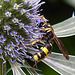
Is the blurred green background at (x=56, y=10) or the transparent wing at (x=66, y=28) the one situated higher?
the blurred green background at (x=56, y=10)

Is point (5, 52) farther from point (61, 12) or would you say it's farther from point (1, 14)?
point (61, 12)

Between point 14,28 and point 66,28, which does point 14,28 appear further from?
point 66,28

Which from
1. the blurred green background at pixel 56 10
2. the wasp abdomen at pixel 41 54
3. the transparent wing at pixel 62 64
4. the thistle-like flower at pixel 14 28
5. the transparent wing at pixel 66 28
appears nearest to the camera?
the wasp abdomen at pixel 41 54

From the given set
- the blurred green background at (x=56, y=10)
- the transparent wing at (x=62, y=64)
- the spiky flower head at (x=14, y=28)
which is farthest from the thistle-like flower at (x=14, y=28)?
the blurred green background at (x=56, y=10)

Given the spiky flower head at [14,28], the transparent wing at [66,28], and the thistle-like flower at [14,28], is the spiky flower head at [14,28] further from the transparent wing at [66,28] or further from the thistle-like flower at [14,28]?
the transparent wing at [66,28]

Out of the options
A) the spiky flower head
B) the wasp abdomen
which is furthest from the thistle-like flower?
the wasp abdomen

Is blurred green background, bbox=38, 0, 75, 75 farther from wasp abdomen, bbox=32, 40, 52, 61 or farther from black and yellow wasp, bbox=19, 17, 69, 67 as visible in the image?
wasp abdomen, bbox=32, 40, 52, 61

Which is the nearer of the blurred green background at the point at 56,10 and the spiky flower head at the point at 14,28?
the spiky flower head at the point at 14,28
